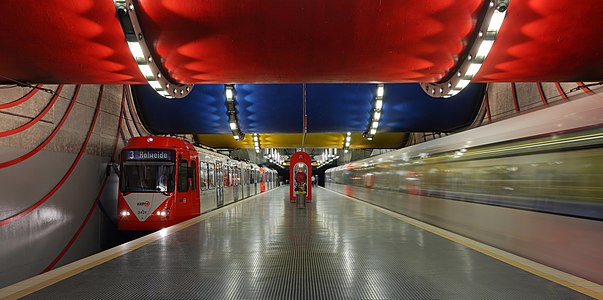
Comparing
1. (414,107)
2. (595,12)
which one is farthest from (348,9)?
(414,107)

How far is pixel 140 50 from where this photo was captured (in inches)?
236

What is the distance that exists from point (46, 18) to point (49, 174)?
6.22 metres

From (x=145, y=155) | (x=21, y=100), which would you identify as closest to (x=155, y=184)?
(x=145, y=155)

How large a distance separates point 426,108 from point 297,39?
1103 cm

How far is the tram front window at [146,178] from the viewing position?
39.4 feet

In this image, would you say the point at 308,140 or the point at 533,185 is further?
the point at 308,140

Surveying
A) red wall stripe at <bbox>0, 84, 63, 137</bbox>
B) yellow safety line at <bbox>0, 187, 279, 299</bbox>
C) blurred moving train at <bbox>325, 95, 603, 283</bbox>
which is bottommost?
yellow safety line at <bbox>0, 187, 279, 299</bbox>

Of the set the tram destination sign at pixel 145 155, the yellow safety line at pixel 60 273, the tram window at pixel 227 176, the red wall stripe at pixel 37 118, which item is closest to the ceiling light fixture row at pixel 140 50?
the yellow safety line at pixel 60 273

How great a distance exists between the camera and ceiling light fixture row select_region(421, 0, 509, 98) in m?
5.27

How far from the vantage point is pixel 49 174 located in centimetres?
1030

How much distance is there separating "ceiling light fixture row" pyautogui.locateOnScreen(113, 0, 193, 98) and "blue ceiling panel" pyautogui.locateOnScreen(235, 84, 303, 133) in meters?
6.92

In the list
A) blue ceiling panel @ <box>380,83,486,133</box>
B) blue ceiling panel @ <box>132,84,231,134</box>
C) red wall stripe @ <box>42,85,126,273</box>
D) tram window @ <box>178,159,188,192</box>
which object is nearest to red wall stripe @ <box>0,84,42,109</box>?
red wall stripe @ <box>42,85,126,273</box>

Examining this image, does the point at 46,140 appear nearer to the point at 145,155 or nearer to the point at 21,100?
the point at 21,100

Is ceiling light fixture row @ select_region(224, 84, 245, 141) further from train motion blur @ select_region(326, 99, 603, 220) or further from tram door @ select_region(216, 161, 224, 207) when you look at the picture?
train motion blur @ select_region(326, 99, 603, 220)
